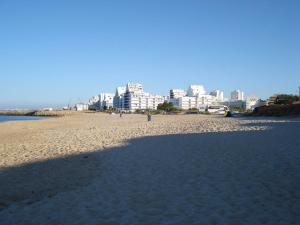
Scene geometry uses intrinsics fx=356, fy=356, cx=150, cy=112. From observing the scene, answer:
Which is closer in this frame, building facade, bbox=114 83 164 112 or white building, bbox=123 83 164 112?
white building, bbox=123 83 164 112

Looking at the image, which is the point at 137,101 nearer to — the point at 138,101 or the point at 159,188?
the point at 138,101

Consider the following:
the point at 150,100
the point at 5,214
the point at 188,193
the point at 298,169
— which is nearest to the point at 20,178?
the point at 5,214

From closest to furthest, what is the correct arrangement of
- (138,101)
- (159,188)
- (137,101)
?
(159,188), (137,101), (138,101)

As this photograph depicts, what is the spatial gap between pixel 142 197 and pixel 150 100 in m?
175

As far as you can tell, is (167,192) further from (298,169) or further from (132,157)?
(132,157)

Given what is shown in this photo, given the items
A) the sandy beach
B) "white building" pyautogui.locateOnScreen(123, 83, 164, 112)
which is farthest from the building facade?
the sandy beach

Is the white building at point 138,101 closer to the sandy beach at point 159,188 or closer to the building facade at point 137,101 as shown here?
the building facade at point 137,101

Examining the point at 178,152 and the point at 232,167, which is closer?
the point at 232,167

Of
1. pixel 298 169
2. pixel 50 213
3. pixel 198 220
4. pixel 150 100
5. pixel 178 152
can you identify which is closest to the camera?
pixel 198 220

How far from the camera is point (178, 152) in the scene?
12406mm

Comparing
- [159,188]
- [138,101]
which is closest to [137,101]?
[138,101]

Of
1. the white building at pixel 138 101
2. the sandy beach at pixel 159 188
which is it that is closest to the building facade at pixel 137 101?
the white building at pixel 138 101

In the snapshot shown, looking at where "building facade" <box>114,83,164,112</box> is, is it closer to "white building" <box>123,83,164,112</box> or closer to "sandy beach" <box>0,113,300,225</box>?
"white building" <box>123,83,164,112</box>

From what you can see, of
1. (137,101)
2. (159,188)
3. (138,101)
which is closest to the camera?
(159,188)
